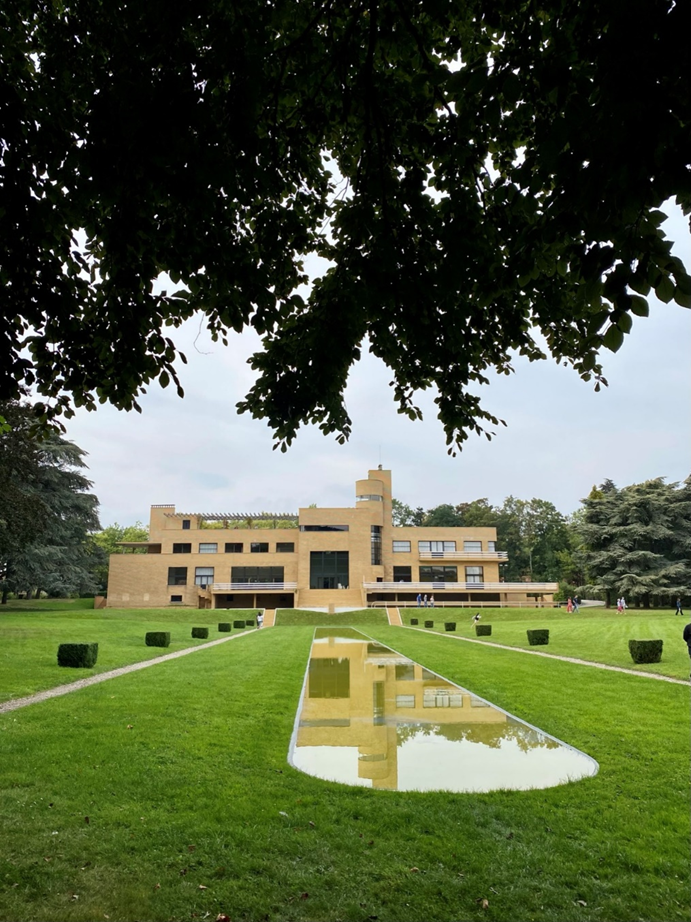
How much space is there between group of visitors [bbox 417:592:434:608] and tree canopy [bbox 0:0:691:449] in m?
48.7

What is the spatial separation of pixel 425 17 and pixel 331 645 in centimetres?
2072

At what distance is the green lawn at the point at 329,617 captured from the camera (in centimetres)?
4294

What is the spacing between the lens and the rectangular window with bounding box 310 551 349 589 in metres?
59.7

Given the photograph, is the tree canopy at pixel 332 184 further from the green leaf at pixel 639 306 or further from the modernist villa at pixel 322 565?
the modernist villa at pixel 322 565

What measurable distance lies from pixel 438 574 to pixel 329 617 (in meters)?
20.6

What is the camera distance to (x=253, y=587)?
187 feet

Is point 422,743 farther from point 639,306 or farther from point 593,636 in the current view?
point 593,636

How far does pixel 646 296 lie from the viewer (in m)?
2.62

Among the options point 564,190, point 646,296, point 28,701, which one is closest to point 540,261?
point 564,190

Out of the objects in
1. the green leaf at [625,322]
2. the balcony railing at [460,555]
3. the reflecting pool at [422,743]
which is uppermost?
the green leaf at [625,322]

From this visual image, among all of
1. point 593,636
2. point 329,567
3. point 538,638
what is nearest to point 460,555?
point 329,567

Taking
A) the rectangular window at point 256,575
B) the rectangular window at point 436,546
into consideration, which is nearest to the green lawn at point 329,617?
the rectangular window at point 256,575

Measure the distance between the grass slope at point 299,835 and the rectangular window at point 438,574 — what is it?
179 ft

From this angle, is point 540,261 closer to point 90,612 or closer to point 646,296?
point 646,296
